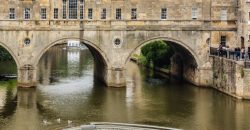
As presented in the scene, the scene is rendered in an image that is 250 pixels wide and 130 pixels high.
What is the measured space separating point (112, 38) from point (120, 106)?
13072 mm

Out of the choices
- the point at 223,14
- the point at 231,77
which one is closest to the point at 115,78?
the point at 231,77

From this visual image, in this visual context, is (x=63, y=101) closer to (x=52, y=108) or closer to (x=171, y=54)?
(x=52, y=108)

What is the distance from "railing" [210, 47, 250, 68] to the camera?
5296 centimetres

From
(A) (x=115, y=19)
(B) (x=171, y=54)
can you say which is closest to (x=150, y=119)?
(A) (x=115, y=19)

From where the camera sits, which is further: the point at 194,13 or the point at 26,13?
the point at 194,13

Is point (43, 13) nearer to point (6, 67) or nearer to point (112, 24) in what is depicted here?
point (112, 24)

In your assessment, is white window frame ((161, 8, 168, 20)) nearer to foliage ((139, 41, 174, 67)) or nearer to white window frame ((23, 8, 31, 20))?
foliage ((139, 41, 174, 67))

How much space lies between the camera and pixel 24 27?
5862cm

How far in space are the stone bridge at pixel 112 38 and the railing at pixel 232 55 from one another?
45.4 inches

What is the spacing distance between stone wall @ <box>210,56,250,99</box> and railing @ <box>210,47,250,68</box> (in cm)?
51

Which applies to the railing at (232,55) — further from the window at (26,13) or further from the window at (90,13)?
the window at (26,13)

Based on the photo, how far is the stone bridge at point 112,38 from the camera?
58.5m

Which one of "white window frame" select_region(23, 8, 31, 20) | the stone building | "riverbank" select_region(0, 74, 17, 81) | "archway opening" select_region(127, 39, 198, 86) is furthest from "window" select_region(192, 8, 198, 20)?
"riverbank" select_region(0, 74, 17, 81)

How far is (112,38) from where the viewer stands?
6016 centimetres
